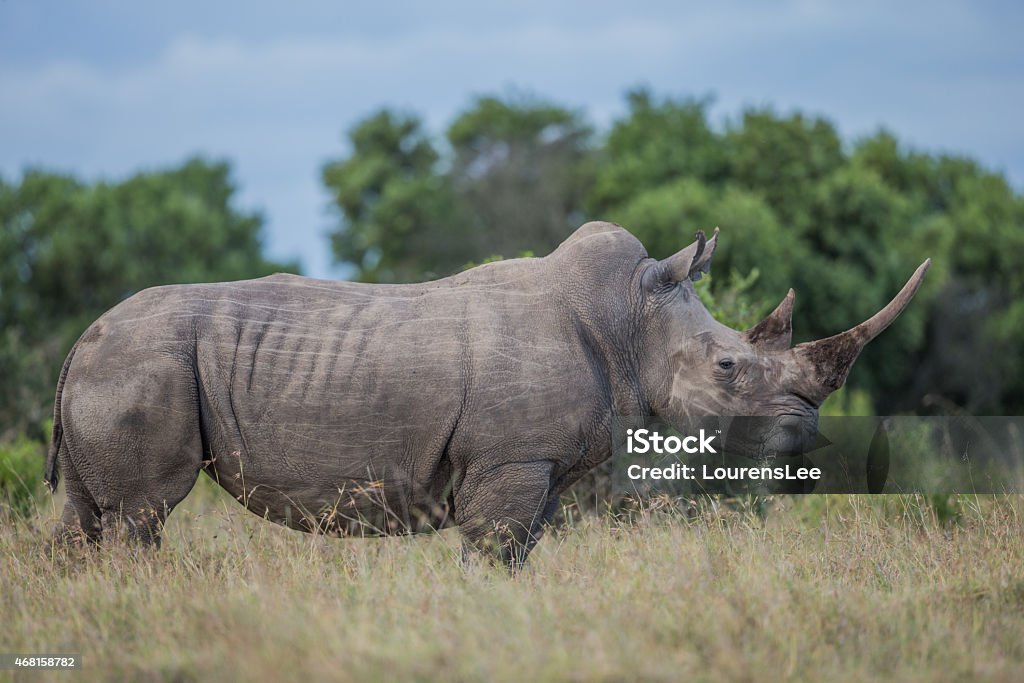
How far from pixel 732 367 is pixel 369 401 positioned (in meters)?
2.00

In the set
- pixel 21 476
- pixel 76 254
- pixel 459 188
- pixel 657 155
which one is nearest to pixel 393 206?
pixel 459 188

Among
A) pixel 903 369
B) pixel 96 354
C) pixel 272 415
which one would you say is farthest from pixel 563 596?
pixel 903 369

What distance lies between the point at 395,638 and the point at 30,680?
1.50m

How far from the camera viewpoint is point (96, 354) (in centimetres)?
654

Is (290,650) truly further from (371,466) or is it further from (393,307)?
(393,307)

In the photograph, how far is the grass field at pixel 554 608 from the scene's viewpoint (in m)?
4.93

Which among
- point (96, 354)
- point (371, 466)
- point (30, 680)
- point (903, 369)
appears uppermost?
point (96, 354)

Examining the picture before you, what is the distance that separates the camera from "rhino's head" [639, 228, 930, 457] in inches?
274

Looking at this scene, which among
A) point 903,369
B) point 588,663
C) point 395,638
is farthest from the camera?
point 903,369

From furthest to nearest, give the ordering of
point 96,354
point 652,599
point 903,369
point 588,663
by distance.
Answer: point 903,369
point 96,354
point 652,599
point 588,663

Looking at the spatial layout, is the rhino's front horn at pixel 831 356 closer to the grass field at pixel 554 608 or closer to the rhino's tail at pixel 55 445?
the grass field at pixel 554 608

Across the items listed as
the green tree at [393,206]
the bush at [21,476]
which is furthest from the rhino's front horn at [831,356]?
the green tree at [393,206]

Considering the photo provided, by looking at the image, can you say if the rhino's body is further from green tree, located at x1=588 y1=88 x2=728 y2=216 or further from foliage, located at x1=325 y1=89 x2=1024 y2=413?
green tree, located at x1=588 y1=88 x2=728 y2=216

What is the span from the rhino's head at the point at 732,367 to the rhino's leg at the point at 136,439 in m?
2.53
